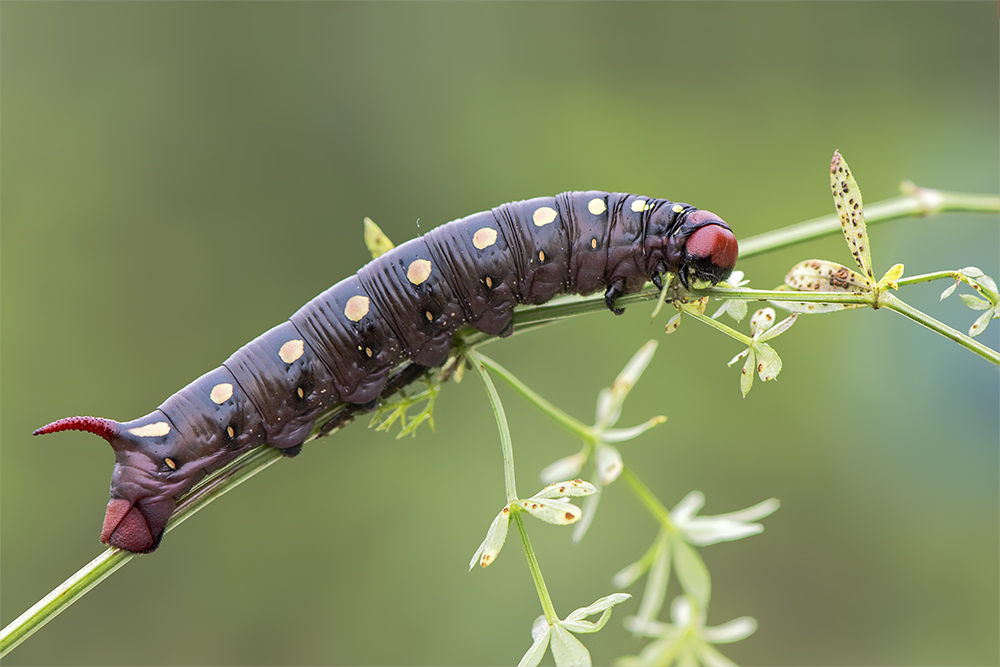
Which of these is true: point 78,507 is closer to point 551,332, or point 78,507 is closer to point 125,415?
point 125,415

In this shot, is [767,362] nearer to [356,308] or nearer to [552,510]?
[552,510]

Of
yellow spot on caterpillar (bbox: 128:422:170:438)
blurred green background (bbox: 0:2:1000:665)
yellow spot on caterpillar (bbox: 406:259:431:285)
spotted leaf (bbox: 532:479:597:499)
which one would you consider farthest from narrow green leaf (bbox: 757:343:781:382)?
blurred green background (bbox: 0:2:1000:665)

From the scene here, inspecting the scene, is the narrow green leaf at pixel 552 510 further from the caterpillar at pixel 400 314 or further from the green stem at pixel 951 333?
the caterpillar at pixel 400 314

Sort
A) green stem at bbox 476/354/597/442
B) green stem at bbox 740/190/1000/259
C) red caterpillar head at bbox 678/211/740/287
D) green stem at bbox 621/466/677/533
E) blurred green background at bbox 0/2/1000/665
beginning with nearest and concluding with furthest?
green stem at bbox 621/466/677/533 < green stem at bbox 476/354/597/442 < green stem at bbox 740/190/1000/259 < red caterpillar head at bbox 678/211/740/287 < blurred green background at bbox 0/2/1000/665

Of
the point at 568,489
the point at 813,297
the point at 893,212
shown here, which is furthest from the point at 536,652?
the point at 893,212

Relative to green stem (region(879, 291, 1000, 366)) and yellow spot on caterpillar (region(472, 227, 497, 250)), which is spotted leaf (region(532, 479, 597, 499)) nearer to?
green stem (region(879, 291, 1000, 366))

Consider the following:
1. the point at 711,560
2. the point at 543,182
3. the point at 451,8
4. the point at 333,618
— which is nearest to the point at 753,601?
the point at 711,560

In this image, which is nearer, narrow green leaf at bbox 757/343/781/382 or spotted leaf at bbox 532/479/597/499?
spotted leaf at bbox 532/479/597/499
